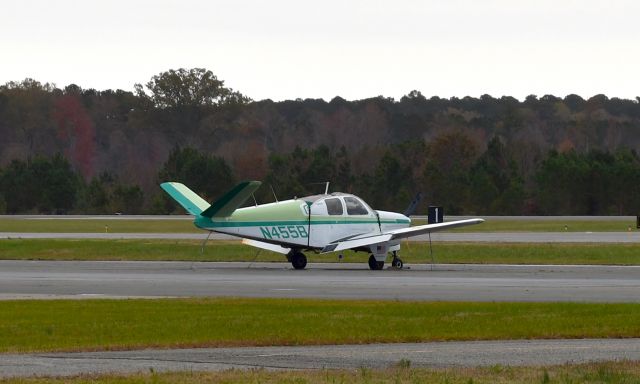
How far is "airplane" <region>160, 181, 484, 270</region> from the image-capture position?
3947 cm

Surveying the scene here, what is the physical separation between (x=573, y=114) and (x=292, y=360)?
168 metres

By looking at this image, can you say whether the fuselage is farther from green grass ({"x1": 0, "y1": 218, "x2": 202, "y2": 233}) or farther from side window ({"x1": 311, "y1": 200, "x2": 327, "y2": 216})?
green grass ({"x1": 0, "y1": 218, "x2": 202, "y2": 233})

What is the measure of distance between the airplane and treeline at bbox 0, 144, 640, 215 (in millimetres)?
48466

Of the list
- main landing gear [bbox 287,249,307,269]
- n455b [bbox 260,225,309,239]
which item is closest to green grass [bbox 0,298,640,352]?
n455b [bbox 260,225,309,239]

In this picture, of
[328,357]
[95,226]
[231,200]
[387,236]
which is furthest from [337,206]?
[95,226]

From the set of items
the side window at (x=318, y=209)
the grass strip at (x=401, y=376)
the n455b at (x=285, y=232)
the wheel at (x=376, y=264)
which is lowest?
the grass strip at (x=401, y=376)

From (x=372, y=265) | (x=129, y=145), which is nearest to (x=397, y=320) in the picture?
(x=372, y=265)

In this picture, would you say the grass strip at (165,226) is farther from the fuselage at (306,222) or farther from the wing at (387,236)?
the wing at (387,236)

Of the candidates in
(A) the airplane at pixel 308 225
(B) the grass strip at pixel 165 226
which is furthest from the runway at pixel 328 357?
(B) the grass strip at pixel 165 226

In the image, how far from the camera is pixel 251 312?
24.7 meters

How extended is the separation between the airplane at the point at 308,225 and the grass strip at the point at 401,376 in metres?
23.0

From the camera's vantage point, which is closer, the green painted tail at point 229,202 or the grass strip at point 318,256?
the green painted tail at point 229,202

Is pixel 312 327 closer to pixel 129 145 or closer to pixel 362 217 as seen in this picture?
pixel 362 217

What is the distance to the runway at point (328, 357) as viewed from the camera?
16.8 metres
